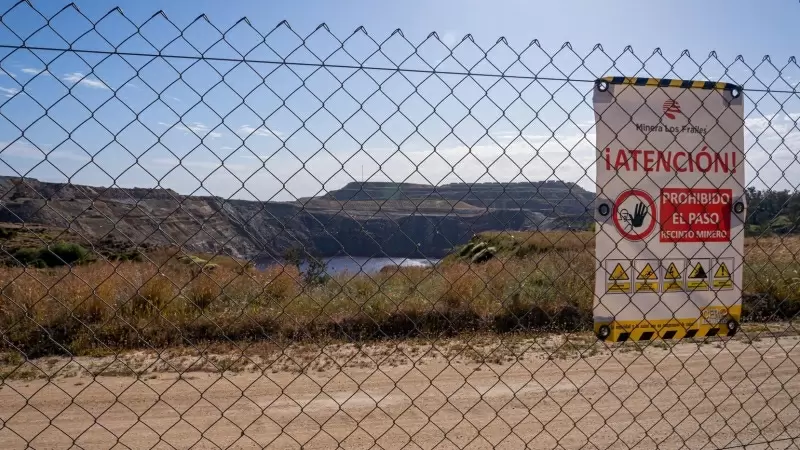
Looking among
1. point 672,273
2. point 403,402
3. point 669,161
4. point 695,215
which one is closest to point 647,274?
point 672,273

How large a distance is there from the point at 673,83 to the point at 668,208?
0.72m

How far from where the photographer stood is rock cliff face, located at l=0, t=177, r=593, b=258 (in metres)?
3.35

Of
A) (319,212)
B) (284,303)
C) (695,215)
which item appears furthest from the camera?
(284,303)

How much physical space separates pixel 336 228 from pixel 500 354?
366cm

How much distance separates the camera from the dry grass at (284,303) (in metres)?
8.16

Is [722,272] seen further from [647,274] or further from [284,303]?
[284,303]

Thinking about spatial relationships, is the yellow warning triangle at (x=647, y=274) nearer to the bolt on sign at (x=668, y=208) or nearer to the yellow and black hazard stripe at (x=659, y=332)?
the bolt on sign at (x=668, y=208)

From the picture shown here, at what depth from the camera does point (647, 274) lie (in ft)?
11.9

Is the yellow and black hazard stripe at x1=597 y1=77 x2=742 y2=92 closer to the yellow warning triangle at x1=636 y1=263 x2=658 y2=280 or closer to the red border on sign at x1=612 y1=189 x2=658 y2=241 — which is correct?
the red border on sign at x1=612 y1=189 x2=658 y2=241

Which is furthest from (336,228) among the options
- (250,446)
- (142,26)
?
(142,26)

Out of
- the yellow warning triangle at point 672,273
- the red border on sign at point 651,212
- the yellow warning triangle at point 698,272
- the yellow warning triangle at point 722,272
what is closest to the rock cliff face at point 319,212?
the red border on sign at point 651,212

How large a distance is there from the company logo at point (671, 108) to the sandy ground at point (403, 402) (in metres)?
1.96

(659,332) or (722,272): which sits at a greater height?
(722,272)

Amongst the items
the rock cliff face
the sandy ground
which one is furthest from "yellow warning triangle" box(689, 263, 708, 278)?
the sandy ground
